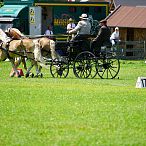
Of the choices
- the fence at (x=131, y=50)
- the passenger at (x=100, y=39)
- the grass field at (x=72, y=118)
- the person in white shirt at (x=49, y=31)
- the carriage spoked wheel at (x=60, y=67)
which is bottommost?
the fence at (x=131, y=50)

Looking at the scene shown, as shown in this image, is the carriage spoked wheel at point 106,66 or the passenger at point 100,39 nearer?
the passenger at point 100,39

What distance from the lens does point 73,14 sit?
44219mm

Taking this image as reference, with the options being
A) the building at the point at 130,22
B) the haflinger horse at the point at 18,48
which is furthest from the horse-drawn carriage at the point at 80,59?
the building at the point at 130,22

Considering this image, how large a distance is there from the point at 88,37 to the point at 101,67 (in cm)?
115

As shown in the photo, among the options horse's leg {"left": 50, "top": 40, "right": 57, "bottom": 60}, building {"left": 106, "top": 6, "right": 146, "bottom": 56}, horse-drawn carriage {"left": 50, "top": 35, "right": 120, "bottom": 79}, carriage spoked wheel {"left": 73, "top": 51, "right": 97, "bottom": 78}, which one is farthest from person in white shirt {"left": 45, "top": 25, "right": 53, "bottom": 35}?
carriage spoked wheel {"left": 73, "top": 51, "right": 97, "bottom": 78}

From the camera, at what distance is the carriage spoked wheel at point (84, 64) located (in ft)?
79.7

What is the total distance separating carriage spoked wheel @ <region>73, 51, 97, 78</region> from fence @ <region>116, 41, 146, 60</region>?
46.5 feet

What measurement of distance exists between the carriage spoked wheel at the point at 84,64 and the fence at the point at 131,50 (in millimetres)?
14176

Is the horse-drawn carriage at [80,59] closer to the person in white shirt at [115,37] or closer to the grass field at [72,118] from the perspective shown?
the grass field at [72,118]

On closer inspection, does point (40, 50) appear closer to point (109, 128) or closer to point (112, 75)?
point (112, 75)

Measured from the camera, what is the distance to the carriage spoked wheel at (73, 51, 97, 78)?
24.3 metres

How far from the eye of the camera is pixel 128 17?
43688 millimetres

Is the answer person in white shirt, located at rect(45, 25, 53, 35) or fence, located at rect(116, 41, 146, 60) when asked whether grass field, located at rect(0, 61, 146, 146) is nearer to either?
fence, located at rect(116, 41, 146, 60)

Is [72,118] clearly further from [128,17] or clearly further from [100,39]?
[128,17]
